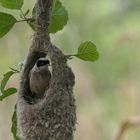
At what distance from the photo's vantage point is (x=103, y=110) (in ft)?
23.2

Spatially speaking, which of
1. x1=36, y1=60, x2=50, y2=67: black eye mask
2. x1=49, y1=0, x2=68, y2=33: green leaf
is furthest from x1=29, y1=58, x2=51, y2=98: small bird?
x1=49, y1=0, x2=68, y2=33: green leaf

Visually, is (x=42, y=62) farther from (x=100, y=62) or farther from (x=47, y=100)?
(x=100, y=62)

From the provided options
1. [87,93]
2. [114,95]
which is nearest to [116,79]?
[114,95]

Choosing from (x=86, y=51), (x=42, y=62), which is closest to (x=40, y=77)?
(x=42, y=62)

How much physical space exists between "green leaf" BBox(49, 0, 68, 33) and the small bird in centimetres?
15

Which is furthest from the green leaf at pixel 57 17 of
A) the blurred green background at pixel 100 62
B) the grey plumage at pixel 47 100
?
the blurred green background at pixel 100 62

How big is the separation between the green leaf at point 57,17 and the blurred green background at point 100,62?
2.65 meters

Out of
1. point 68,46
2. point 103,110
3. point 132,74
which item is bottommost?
point 103,110

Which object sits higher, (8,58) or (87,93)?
(8,58)

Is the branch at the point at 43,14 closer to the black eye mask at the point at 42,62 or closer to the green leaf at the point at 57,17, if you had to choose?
the green leaf at the point at 57,17

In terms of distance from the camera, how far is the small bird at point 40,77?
7.20 feet

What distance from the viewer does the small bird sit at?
2.19m

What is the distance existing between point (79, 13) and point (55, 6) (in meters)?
5.22

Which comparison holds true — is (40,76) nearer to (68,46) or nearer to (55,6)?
(55,6)
